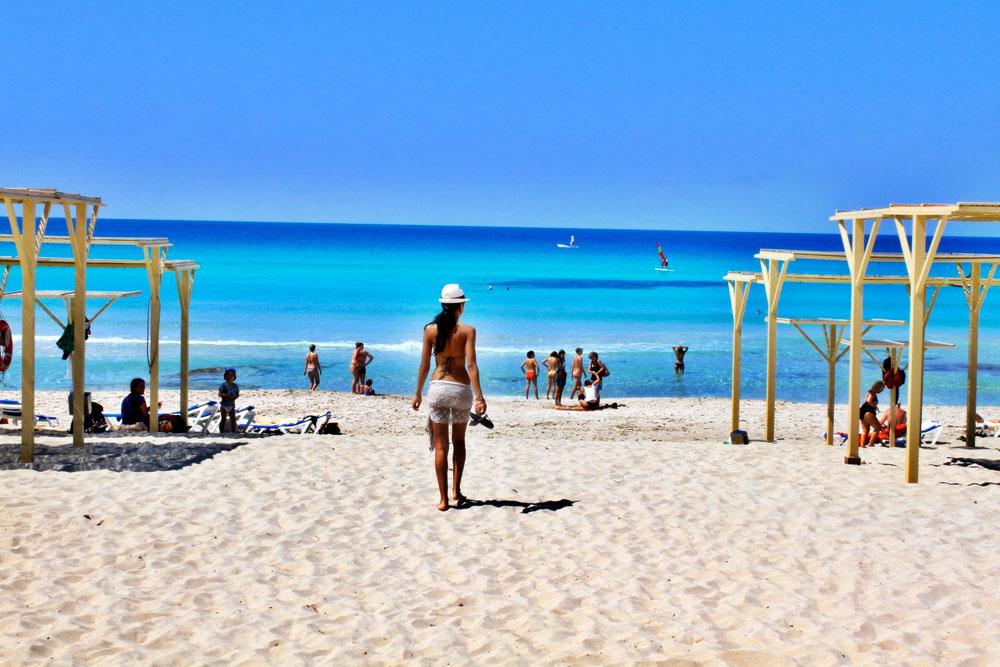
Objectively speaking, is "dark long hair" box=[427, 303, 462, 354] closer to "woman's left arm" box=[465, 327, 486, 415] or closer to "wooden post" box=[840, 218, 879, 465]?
"woman's left arm" box=[465, 327, 486, 415]

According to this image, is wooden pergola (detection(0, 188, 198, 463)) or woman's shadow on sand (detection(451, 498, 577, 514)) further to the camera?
wooden pergola (detection(0, 188, 198, 463))

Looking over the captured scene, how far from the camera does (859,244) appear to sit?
27.3 feet

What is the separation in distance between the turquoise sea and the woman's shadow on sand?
521 inches

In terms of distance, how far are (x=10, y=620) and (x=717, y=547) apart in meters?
4.01

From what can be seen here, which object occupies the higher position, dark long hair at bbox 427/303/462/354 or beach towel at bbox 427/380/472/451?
dark long hair at bbox 427/303/462/354

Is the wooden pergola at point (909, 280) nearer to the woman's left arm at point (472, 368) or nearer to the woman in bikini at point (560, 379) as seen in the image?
the woman's left arm at point (472, 368)

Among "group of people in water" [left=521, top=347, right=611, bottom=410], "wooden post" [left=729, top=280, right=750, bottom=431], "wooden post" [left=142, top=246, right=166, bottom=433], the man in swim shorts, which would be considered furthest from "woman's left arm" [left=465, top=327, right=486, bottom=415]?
the man in swim shorts

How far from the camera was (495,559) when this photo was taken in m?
5.41

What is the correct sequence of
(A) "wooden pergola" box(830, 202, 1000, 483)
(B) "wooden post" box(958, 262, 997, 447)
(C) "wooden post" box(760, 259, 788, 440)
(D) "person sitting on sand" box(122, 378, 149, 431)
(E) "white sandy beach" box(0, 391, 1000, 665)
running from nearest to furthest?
(E) "white sandy beach" box(0, 391, 1000, 665), (A) "wooden pergola" box(830, 202, 1000, 483), (C) "wooden post" box(760, 259, 788, 440), (B) "wooden post" box(958, 262, 997, 447), (D) "person sitting on sand" box(122, 378, 149, 431)

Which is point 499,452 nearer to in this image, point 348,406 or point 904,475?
point 904,475

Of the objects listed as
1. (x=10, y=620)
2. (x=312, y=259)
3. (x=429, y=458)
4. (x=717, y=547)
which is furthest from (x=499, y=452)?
(x=312, y=259)

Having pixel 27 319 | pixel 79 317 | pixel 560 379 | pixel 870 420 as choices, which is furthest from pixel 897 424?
pixel 27 319

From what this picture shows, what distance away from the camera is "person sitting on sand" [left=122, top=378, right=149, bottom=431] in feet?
34.5

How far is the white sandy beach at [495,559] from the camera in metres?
4.17
